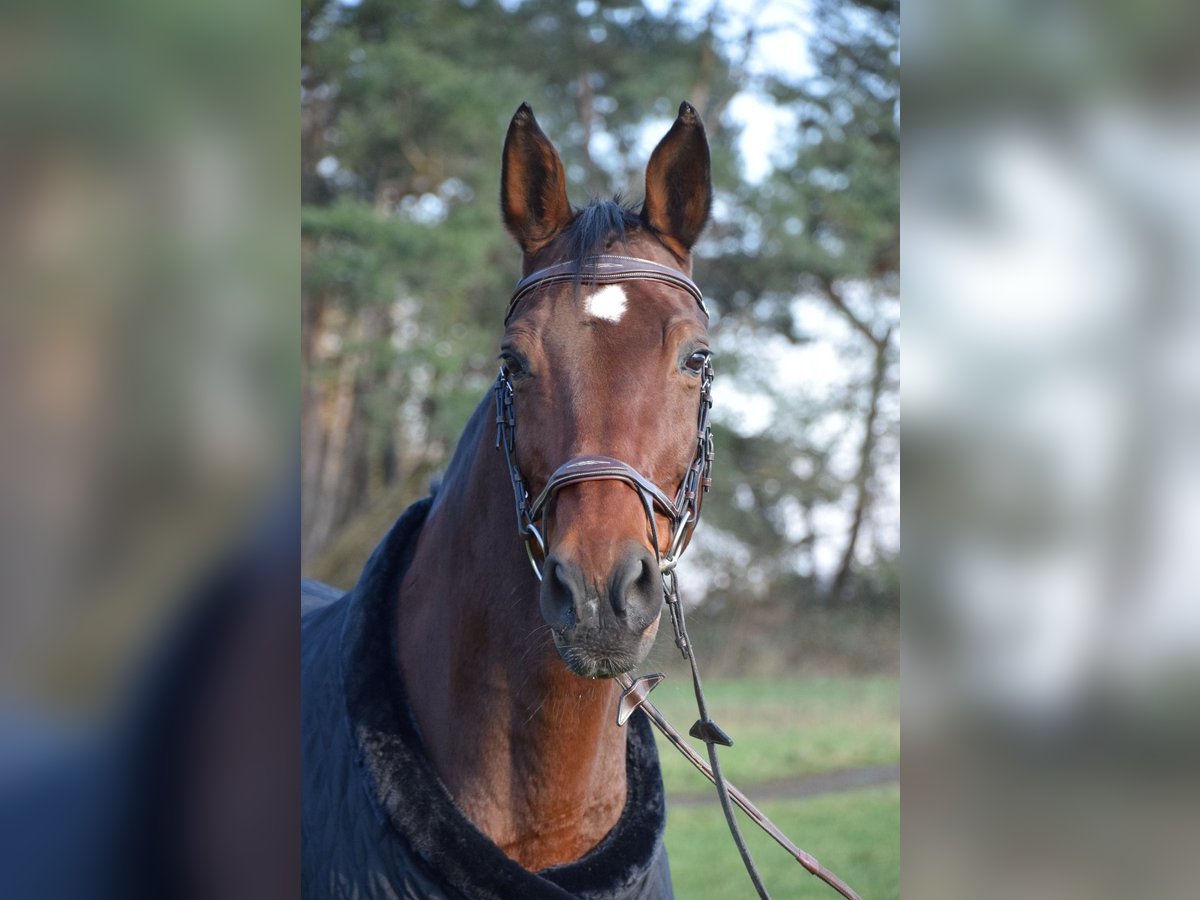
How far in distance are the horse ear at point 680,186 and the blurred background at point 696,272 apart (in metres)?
9.73

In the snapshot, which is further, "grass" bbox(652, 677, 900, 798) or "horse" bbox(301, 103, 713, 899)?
"grass" bbox(652, 677, 900, 798)

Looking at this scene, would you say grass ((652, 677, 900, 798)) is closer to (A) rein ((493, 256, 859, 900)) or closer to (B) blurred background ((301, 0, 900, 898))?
(B) blurred background ((301, 0, 900, 898))

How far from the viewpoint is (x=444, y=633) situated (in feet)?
7.59

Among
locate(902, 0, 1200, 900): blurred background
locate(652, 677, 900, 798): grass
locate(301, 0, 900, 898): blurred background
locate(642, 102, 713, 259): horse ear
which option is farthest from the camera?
locate(301, 0, 900, 898): blurred background

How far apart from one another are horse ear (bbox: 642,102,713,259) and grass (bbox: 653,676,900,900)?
10.4 ft

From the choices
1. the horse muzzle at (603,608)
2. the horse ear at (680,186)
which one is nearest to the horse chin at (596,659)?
the horse muzzle at (603,608)

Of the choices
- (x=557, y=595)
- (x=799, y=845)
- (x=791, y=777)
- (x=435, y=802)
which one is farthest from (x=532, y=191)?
(x=791, y=777)

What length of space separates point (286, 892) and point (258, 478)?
41cm

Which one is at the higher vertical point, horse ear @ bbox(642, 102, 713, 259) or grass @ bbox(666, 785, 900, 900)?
horse ear @ bbox(642, 102, 713, 259)

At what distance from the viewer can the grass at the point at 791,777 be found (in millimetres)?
7020

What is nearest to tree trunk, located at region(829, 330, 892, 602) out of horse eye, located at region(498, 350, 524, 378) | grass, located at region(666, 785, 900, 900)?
grass, located at region(666, 785, 900, 900)

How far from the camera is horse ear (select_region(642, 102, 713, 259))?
93.1 inches

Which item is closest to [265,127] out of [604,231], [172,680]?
[172,680]

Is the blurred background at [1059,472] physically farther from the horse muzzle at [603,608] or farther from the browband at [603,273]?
the browband at [603,273]
